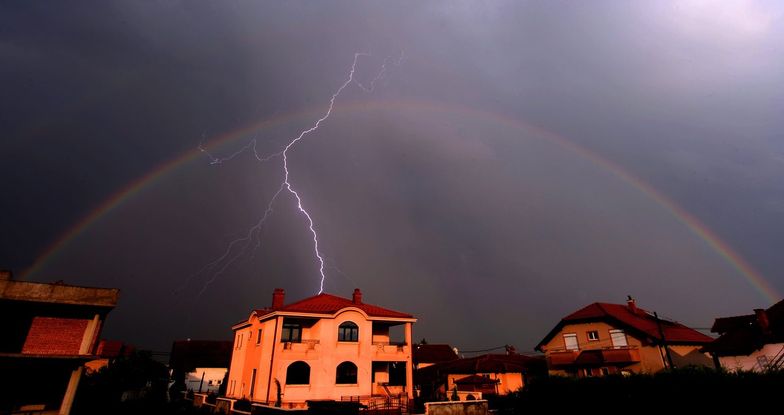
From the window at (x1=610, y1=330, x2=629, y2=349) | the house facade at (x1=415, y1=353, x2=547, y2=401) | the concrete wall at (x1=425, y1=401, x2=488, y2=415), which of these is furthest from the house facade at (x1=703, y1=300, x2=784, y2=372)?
the concrete wall at (x1=425, y1=401, x2=488, y2=415)

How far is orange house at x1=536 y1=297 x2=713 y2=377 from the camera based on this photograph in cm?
3328

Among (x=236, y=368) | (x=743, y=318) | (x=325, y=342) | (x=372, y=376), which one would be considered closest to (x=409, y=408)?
(x=372, y=376)

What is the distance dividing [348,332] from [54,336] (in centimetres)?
1950

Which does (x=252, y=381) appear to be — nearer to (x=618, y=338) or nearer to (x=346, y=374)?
(x=346, y=374)

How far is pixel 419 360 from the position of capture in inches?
2365

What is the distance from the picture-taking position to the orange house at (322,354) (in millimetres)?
29406

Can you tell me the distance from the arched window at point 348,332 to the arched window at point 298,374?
3.40m

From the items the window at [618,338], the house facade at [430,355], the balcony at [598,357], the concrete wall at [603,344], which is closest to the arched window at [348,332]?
the concrete wall at [603,344]

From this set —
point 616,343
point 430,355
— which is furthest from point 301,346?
point 430,355

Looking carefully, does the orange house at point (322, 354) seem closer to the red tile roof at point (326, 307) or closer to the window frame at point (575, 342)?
the red tile roof at point (326, 307)

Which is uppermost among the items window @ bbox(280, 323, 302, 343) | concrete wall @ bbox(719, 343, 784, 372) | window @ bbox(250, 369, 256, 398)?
window @ bbox(280, 323, 302, 343)

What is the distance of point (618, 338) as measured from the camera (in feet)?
115

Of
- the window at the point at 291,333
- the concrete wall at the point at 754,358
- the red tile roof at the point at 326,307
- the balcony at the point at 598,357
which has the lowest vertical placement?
the concrete wall at the point at 754,358

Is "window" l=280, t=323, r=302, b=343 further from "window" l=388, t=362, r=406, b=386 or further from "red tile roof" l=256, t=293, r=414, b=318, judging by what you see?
"window" l=388, t=362, r=406, b=386
